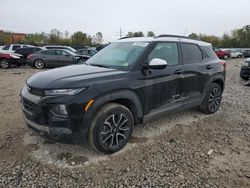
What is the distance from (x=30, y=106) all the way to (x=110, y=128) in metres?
1.14

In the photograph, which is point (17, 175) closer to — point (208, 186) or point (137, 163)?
point (137, 163)

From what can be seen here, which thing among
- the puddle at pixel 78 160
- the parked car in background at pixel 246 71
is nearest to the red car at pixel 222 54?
the parked car in background at pixel 246 71

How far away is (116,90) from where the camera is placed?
10.1 ft

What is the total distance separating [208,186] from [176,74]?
1.92 m

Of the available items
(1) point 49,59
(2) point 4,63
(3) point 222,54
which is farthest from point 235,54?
(2) point 4,63

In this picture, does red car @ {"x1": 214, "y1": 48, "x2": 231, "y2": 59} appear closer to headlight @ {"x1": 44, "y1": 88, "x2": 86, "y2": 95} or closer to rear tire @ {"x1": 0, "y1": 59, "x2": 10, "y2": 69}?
rear tire @ {"x1": 0, "y1": 59, "x2": 10, "y2": 69}

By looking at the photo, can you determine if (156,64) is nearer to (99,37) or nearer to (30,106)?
(30,106)

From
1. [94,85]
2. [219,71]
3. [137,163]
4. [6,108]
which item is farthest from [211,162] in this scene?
[6,108]

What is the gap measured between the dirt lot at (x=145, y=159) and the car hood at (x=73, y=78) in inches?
42.0

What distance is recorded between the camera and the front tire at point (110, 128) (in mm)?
2943

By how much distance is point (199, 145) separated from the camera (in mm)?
3596

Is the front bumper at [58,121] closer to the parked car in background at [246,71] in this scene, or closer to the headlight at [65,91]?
the headlight at [65,91]

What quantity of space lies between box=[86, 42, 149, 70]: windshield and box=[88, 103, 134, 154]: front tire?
0.72m

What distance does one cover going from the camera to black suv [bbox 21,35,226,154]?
2.78 metres
